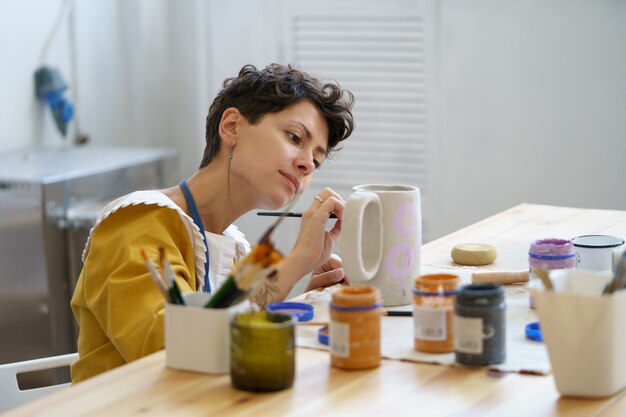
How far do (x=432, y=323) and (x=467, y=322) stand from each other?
0.07 meters

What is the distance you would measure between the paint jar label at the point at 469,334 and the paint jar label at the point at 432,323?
0.04m

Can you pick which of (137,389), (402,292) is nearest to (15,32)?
(402,292)

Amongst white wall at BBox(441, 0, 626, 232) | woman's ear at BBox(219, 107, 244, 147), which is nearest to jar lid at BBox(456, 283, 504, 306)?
woman's ear at BBox(219, 107, 244, 147)

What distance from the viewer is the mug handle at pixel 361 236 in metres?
1.56

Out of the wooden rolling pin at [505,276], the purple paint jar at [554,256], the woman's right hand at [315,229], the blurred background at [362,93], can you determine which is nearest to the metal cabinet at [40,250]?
the blurred background at [362,93]

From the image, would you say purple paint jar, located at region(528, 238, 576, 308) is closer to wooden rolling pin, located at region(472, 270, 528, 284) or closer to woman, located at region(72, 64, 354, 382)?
wooden rolling pin, located at region(472, 270, 528, 284)

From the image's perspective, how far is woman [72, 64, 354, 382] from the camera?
5.03 ft

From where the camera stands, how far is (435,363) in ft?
4.38

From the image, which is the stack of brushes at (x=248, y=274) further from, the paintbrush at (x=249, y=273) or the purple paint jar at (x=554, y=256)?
the purple paint jar at (x=554, y=256)

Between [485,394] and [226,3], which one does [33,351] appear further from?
[485,394]

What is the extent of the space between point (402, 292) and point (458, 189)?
6.34ft

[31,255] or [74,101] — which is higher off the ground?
[74,101]

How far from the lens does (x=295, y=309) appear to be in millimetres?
1561

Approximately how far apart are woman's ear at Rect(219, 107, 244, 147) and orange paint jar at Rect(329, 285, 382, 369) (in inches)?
24.7
